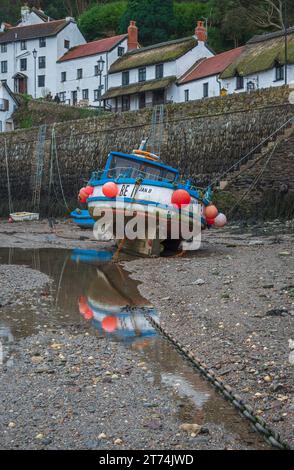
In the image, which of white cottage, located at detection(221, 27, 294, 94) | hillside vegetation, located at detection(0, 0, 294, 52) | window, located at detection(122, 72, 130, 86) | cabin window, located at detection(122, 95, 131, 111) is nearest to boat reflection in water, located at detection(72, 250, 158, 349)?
white cottage, located at detection(221, 27, 294, 94)

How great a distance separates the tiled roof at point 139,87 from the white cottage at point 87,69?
1.41 metres

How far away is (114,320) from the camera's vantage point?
934 centimetres

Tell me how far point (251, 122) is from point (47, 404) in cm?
2156

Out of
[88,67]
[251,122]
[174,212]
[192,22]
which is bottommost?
[174,212]

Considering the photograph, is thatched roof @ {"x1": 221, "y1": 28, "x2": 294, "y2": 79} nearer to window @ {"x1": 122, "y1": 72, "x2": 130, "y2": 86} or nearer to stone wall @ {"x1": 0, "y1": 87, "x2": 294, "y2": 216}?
stone wall @ {"x1": 0, "y1": 87, "x2": 294, "y2": 216}

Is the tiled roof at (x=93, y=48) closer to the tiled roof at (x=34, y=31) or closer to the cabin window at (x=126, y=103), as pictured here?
the tiled roof at (x=34, y=31)

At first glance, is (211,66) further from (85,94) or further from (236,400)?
(236,400)

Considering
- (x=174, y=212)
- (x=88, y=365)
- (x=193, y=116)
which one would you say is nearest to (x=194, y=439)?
(x=88, y=365)

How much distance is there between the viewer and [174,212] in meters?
16.8

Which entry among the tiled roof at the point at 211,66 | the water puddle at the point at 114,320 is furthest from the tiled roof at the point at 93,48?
the water puddle at the point at 114,320

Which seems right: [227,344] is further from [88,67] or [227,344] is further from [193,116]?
[88,67]

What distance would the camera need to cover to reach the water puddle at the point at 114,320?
5.46 meters

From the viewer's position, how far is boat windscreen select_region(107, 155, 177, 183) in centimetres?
1759

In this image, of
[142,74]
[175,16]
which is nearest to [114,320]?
[142,74]
